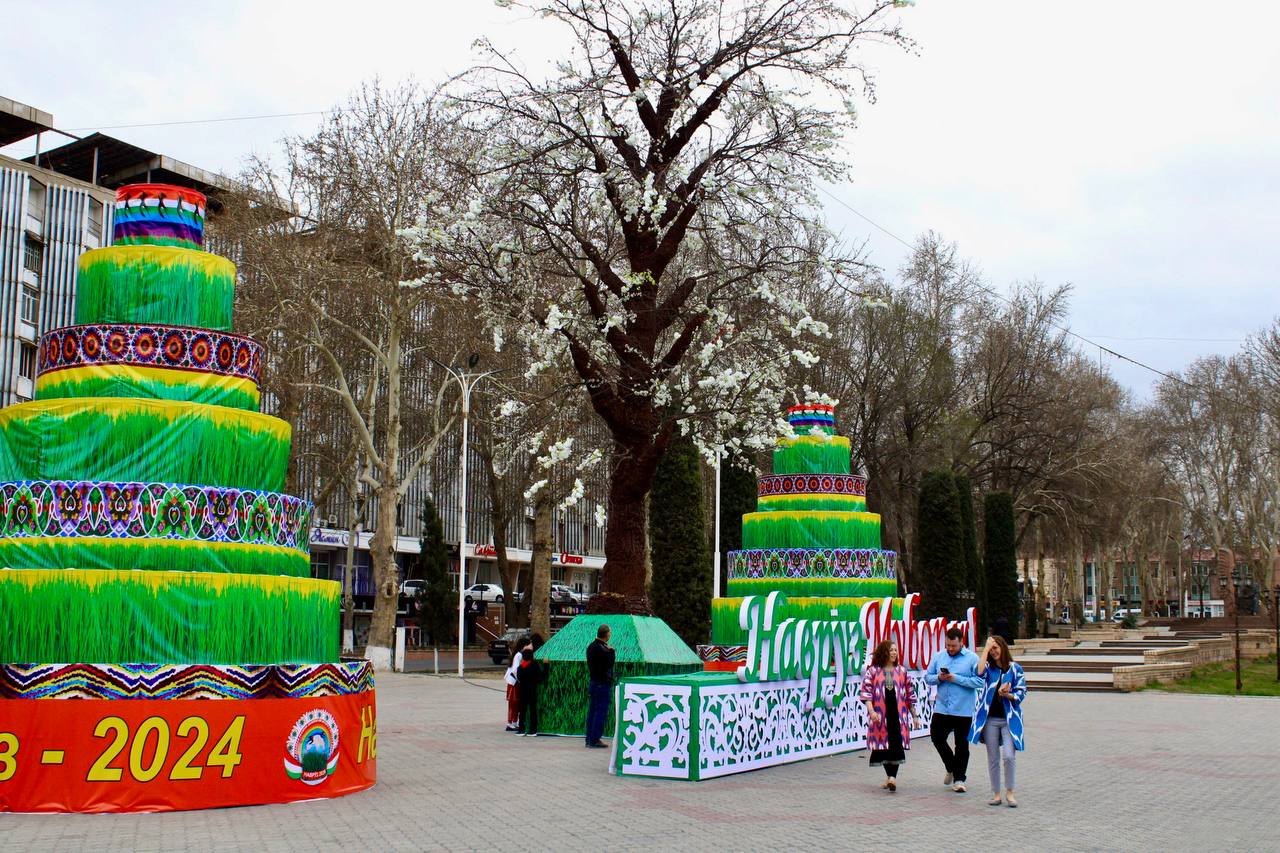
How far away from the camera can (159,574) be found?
10578 millimetres

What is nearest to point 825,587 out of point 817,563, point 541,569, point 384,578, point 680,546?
point 817,563

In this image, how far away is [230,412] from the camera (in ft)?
37.7

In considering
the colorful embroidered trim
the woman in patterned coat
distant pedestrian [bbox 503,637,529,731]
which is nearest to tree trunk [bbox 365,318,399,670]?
distant pedestrian [bbox 503,637,529,731]

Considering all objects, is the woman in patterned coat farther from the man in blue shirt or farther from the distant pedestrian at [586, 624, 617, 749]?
the distant pedestrian at [586, 624, 617, 749]

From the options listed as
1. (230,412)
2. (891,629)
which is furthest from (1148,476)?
(230,412)

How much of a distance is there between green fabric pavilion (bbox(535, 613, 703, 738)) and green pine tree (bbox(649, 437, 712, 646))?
18.1 metres

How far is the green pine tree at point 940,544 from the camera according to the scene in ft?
132

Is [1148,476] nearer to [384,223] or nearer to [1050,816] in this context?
[384,223]

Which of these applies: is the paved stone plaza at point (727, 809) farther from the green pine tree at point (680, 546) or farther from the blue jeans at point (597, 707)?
the green pine tree at point (680, 546)

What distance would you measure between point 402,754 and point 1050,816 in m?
7.71

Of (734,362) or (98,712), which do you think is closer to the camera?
(98,712)

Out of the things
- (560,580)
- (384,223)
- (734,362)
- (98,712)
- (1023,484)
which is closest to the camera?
(98,712)

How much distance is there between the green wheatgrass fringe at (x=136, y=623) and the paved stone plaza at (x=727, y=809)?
137 centimetres

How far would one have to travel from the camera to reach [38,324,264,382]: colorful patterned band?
11492mm
